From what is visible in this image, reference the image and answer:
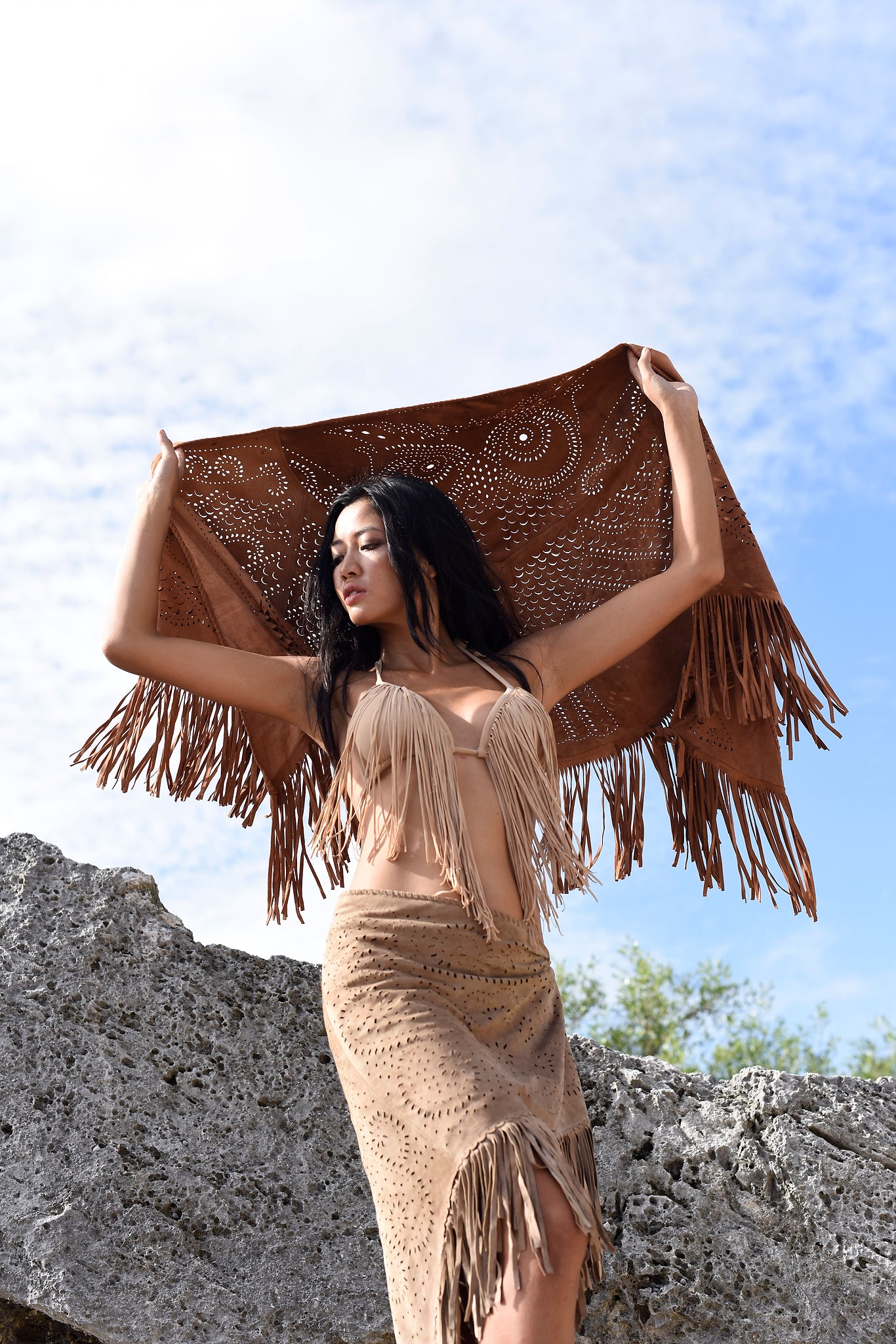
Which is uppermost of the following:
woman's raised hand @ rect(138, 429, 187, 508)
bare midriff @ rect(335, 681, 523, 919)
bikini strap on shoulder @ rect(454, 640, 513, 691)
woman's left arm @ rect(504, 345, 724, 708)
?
woman's raised hand @ rect(138, 429, 187, 508)

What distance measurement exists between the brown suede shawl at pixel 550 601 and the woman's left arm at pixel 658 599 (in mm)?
225

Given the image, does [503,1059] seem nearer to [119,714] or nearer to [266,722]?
[266,722]

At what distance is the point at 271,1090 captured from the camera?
3.46 meters

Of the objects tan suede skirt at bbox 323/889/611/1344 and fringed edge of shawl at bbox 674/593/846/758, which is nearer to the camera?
tan suede skirt at bbox 323/889/611/1344

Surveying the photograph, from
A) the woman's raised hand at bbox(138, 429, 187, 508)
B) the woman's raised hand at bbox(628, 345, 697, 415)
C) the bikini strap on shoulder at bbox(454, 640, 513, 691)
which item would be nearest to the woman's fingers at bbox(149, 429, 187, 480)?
the woman's raised hand at bbox(138, 429, 187, 508)

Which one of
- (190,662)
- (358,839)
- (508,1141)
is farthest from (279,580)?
(508,1141)

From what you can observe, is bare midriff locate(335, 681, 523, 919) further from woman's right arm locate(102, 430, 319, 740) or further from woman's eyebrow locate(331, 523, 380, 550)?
woman's eyebrow locate(331, 523, 380, 550)

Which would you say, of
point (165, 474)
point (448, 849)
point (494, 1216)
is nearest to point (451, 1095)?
point (494, 1216)

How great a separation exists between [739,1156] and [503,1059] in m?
1.06

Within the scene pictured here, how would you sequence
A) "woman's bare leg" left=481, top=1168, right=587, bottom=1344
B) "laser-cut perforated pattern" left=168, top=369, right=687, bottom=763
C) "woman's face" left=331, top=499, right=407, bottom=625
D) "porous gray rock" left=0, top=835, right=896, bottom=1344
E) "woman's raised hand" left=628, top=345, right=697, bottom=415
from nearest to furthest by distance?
"woman's bare leg" left=481, top=1168, right=587, bottom=1344 < "porous gray rock" left=0, top=835, right=896, bottom=1344 < "woman's face" left=331, top=499, right=407, bottom=625 < "woman's raised hand" left=628, top=345, right=697, bottom=415 < "laser-cut perforated pattern" left=168, top=369, right=687, bottom=763

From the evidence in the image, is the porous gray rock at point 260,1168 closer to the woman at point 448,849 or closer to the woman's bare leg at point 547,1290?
the woman at point 448,849

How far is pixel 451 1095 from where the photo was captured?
97.8 inches

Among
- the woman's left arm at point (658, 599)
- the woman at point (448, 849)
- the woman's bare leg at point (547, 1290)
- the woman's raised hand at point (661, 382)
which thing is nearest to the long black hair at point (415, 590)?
the woman at point (448, 849)

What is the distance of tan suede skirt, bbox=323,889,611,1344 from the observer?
7.84ft
